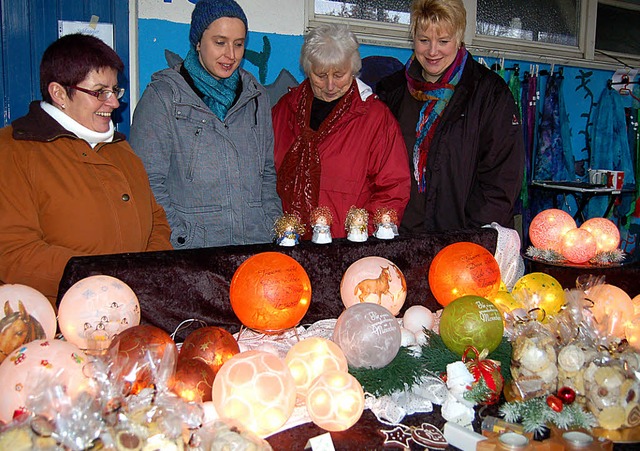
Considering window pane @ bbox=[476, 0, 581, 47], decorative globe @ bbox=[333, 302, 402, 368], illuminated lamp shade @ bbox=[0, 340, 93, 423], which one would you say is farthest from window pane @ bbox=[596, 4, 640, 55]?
illuminated lamp shade @ bbox=[0, 340, 93, 423]

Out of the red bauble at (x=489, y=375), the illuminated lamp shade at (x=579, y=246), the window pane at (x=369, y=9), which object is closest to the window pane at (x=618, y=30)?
the window pane at (x=369, y=9)

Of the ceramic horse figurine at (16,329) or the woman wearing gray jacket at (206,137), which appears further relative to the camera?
the woman wearing gray jacket at (206,137)

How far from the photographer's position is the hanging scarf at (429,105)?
317cm

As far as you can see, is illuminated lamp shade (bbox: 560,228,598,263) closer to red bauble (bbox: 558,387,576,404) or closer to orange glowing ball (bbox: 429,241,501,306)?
orange glowing ball (bbox: 429,241,501,306)

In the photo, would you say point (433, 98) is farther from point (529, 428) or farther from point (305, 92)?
point (529, 428)

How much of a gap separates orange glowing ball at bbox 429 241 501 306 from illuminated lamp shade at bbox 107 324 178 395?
47.4 inches

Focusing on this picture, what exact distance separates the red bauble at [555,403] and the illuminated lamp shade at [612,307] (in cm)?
56

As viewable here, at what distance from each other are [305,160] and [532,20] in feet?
14.2

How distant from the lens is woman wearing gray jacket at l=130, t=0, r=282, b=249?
8.59 ft

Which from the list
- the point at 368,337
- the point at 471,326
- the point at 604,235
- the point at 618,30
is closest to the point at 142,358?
the point at 368,337

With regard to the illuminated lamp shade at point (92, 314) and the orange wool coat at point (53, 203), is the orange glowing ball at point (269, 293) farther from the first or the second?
the orange wool coat at point (53, 203)

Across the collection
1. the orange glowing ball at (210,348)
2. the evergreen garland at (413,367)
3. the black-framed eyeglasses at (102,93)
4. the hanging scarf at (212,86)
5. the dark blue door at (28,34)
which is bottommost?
the evergreen garland at (413,367)

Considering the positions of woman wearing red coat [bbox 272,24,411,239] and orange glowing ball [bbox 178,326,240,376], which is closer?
orange glowing ball [bbox 178,326,240,376]

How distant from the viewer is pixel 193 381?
166cm
